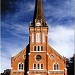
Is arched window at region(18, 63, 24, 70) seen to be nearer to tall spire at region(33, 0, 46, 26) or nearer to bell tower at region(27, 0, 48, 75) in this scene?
bell tower at region(27, 0, 48, 75)

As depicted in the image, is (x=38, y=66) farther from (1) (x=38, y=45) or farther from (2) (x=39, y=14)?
(2) (x=39, y=14)

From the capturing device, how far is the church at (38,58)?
100ft

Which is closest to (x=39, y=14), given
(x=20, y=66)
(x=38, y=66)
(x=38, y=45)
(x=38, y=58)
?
(x=38, y=45)

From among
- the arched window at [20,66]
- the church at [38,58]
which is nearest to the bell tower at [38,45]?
the church at [38,58]

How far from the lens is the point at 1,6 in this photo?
1430cm

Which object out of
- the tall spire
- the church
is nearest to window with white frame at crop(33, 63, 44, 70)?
the church

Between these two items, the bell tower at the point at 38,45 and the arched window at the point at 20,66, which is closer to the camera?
the bell tower at the point at 38,45

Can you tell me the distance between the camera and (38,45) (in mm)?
A: 31781

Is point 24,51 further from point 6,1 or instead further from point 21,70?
point 6,1

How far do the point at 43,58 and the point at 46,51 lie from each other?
0.95 meters

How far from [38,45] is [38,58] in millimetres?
1632

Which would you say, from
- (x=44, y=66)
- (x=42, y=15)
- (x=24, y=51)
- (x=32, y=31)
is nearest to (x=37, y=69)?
(x=44, y=66)

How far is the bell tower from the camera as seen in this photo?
30688 mm

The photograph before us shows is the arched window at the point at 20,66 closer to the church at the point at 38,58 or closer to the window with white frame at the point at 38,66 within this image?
the church at the point at 38,58
